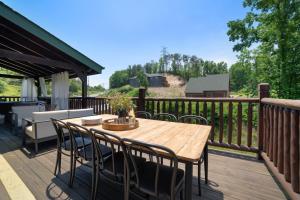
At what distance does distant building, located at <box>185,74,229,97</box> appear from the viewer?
2680 centimetres

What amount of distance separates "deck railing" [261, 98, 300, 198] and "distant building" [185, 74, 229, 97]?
82.9ft

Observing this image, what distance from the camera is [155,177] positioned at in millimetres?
1434

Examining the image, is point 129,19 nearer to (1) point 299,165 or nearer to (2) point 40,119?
(2) point 40,119

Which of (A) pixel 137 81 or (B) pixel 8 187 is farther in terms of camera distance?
(A) pixel 137 81

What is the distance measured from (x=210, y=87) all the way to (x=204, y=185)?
26.9 m

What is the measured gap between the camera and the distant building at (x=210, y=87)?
2680 cm

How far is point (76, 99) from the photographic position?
7.25 meters

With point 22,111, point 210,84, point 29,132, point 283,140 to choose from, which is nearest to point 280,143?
point 283,140

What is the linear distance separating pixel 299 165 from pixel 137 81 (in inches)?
1864

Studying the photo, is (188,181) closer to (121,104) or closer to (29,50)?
(121,104)

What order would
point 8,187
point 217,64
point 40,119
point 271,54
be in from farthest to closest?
point 217,64 < point 271,54 < point 40,119 < point 8,187

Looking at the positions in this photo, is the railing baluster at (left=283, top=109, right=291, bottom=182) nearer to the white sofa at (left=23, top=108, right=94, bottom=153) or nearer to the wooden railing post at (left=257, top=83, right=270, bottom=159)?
the wooden railing post at (left=257, top=83, right=270, bottom=159)

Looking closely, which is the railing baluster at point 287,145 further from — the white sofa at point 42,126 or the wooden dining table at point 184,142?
the white sofa at point 42,126

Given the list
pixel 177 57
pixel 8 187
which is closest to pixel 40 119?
pixel 8 187
